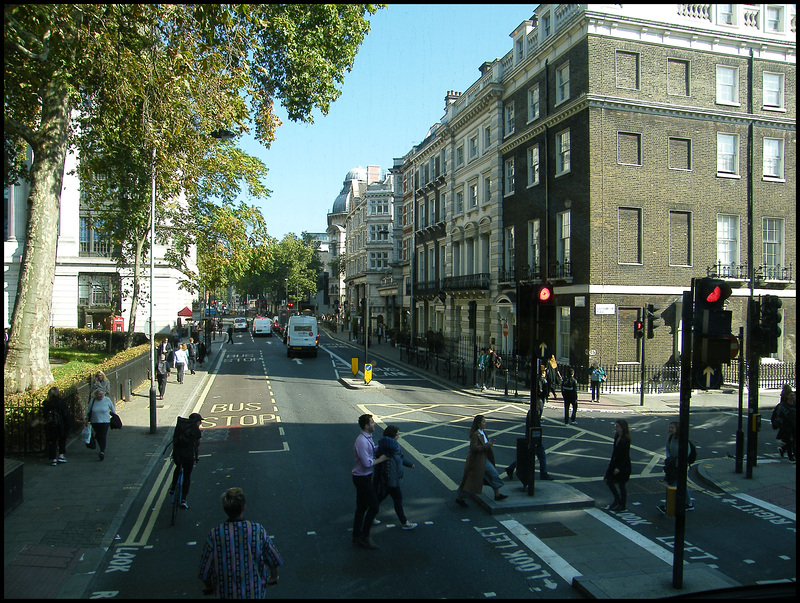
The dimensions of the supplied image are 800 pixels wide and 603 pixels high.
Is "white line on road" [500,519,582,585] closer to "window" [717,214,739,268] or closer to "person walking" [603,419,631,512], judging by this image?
"person walking" [603,419,631,512]

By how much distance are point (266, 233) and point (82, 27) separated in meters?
19.4

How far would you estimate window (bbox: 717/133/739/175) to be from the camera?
91.5 feet

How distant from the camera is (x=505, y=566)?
7930 mm

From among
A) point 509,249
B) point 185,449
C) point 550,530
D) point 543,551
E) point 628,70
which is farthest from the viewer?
point 509,249

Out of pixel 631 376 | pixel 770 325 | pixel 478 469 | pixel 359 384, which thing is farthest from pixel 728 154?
pixel 478 469

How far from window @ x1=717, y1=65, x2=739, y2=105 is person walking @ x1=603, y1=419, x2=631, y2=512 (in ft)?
77.4

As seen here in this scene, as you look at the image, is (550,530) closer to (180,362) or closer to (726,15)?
(180,362)

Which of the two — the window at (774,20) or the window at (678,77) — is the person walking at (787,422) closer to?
the window at (678,77)

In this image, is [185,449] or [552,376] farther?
[552,376]

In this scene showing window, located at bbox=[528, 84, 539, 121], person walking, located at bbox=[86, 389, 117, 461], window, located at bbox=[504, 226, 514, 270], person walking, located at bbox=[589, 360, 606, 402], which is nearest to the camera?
person walking, located at bbox=[86, 389, 117, 461]

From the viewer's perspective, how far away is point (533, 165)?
105 ft

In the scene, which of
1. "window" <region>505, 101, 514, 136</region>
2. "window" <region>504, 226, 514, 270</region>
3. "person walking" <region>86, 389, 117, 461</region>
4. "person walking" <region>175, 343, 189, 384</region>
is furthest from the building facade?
"person walking" <region>86, 389, 117, 461</region>

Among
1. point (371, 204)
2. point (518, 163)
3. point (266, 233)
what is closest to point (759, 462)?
point (518, 163)

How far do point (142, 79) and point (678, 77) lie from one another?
23.6 m
